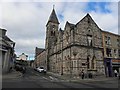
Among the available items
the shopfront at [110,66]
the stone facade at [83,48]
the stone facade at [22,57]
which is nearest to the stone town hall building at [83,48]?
the stone facade at [83,48]

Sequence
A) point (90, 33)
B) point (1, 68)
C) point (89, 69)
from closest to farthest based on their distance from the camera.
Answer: point (1, 68) < point (89, 69) < point (90, 33)

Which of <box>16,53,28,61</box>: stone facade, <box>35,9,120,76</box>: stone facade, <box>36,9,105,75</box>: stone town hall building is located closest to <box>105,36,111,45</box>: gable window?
<box>35,9,120,76</box>: stone facade

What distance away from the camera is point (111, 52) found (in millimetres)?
31625

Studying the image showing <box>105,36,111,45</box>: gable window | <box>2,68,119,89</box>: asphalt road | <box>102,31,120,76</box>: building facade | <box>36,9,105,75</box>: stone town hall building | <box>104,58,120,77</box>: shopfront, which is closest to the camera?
<box>2,68,119,89</box>: asphalt road

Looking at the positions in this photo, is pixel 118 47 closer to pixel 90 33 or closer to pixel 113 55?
pixel 113 55

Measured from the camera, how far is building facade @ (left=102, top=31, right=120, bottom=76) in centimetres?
3075

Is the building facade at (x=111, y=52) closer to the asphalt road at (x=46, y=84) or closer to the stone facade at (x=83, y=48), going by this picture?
the stone facade at (x=83, y=48)

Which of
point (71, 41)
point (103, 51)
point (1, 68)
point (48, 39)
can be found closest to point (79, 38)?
point (71, 41)

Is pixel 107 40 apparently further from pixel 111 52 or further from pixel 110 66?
pixel 110 66

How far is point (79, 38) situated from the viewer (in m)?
28.9

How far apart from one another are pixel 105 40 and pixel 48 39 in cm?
2533

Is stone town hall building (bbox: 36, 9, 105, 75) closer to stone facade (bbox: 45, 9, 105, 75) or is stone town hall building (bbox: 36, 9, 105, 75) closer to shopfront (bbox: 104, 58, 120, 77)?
stone facade (bbox: 45, 9, 105, 75)

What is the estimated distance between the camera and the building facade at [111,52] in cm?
3075

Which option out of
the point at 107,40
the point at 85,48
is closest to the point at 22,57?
the point at 107,40
